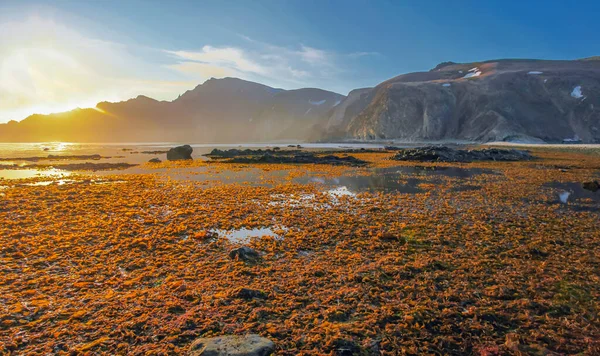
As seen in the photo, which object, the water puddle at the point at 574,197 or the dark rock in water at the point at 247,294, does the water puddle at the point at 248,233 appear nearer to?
the dark rock in water at the point at 247,294

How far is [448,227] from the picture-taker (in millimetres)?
11586

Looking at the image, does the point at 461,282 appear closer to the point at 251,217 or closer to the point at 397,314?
the point at 397,314

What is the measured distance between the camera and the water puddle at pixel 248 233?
1077cm

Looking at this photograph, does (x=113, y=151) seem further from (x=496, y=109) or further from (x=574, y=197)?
(x=496, y=109)

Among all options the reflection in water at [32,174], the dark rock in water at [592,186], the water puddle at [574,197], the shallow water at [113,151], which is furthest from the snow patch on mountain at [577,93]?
the reflection in water at [32,174]

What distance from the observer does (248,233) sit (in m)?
11.3

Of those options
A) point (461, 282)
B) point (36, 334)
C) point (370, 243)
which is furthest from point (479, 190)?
point (36, 334)

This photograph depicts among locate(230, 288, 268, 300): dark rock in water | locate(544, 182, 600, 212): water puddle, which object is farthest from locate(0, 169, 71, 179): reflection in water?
locate(544, 182, 600, 212): water puddle

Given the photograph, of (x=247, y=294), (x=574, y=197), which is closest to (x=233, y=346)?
(x=247, y=294)

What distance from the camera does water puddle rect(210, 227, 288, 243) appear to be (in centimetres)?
1077

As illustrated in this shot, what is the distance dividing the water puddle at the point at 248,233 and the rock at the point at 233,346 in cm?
545

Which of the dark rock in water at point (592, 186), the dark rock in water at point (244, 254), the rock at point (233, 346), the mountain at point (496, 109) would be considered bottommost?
the rock at point (233, 346)

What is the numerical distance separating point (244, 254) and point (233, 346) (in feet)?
13.1

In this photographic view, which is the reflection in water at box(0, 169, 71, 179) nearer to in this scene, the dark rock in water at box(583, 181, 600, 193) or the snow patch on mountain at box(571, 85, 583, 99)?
the dark rock in water at box(583, 181, 600, 193)
